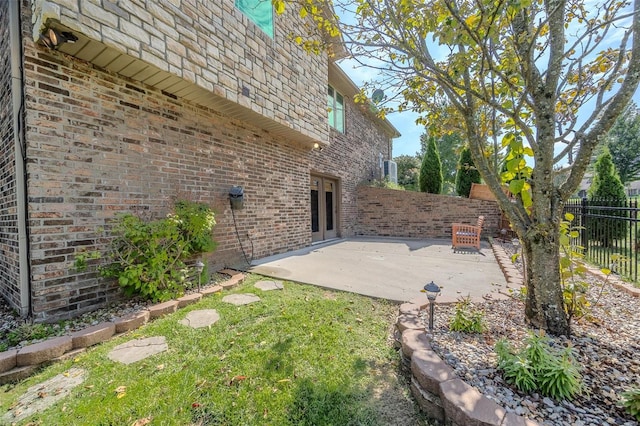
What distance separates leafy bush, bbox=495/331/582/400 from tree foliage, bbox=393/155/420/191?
643 inches

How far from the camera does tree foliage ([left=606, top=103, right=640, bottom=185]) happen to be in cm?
1773

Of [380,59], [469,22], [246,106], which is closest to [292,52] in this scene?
[246,106]

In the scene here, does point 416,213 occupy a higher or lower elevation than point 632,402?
higher

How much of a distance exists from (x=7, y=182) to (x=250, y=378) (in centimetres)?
385

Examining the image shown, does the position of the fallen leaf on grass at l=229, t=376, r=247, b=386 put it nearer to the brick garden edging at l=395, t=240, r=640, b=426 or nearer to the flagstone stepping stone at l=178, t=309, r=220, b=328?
the flagstone stepping stone at l=178, t=309, r=220, b=328

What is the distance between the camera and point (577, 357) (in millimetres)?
1896

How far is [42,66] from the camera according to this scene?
283 cm

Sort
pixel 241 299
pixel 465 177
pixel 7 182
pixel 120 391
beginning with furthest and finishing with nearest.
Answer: pixel 465 177 → pixel 241 299 → pixel 7 182 → pixel 120 391

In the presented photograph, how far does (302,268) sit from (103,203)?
3.15 m

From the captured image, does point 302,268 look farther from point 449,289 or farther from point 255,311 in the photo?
point 449,289

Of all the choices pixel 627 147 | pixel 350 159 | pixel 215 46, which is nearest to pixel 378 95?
pixel 215 46

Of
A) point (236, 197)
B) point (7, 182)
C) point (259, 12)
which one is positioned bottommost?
point (236, 197)

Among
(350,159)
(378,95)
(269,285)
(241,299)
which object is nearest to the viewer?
(241,299)

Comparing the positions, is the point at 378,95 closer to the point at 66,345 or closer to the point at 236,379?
the point at 236,379
